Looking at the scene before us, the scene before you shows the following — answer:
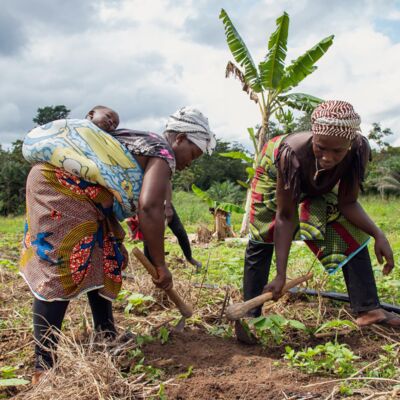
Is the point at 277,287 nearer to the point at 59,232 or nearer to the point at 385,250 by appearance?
the point at 385,250

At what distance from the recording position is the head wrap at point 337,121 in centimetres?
205

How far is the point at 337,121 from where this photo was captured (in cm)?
205

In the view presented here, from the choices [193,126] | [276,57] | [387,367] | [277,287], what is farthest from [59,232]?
[276,57]

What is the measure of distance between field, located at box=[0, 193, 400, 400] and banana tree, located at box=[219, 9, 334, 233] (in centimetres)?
478

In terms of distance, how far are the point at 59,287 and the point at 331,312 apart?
1.74 meters

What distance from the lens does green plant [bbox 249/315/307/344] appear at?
89.9 inches

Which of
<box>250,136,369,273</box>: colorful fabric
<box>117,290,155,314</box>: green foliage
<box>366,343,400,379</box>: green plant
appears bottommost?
<box>366,343,400,379</box>: green plant

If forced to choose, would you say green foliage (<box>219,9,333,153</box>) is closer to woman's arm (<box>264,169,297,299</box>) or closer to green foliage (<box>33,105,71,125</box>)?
woman's arm (<box>264,169,297,299</box>)

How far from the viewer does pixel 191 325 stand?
2.80 meters

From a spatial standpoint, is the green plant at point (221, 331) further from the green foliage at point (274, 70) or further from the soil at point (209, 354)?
the green foliage at point (274, 70)

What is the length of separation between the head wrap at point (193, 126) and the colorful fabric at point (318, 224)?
441 millimetres

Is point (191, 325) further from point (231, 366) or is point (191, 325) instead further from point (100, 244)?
point (100, 244)

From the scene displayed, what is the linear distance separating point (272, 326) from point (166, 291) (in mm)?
564

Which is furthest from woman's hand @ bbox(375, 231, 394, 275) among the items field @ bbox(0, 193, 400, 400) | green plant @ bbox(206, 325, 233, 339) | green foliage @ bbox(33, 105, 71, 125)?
green foliage @ bbox(33, 105, 71, 125)
